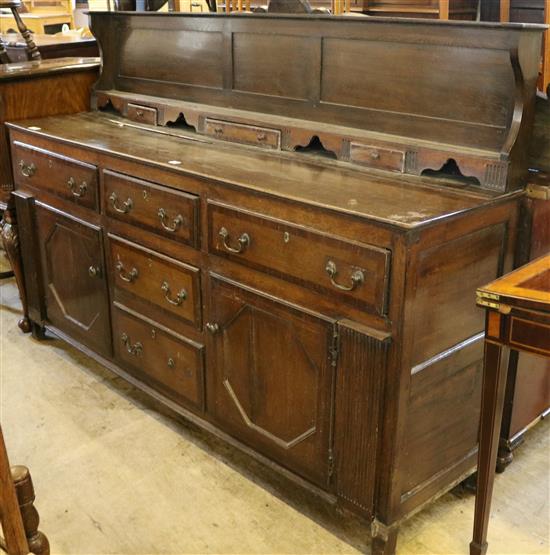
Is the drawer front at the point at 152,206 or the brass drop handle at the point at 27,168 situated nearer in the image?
the drawer front at the point at 152,206

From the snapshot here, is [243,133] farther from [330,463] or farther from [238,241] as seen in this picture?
[330,463]

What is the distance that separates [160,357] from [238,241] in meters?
0.64

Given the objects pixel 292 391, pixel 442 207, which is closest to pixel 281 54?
pixel 442 207

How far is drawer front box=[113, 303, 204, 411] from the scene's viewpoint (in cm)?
227

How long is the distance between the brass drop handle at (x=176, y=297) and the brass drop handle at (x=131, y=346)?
286mm

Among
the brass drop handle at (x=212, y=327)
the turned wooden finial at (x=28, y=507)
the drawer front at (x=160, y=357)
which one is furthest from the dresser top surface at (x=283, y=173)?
the turned wooden finial at (x=28, y=507)

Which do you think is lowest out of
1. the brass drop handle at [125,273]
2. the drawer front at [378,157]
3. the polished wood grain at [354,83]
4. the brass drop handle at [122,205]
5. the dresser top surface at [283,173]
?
the brass drop handle at [125,273]

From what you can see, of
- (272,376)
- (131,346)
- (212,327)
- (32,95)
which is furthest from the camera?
(32,95)

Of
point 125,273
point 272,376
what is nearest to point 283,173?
point 272,376

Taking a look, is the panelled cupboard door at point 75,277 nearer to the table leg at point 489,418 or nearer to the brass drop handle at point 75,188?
the brass drop handle at point 75,188

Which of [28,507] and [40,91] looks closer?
[28,507]

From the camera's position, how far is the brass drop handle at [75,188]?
2.51m

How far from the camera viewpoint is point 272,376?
1988 millimetres

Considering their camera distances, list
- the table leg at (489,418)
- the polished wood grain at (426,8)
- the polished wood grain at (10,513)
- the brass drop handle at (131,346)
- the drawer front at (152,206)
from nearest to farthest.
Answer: the polished wood grain at (10,513) < the table leg at (489,418) < the drawer front at (152,206) < the brass drop handle at (131,346) < the polished wood grain at (426,8)
